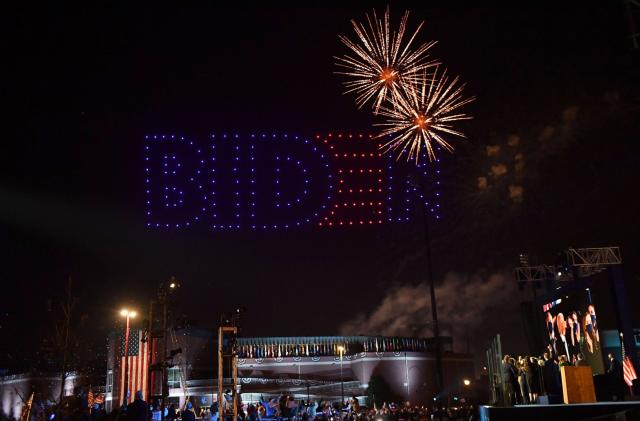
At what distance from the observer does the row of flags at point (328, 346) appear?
6975cm

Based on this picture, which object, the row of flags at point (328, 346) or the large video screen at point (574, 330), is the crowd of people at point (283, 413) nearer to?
the large video screen at point (574, 330)

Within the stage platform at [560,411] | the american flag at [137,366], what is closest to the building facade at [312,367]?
the american flag at [137,366]

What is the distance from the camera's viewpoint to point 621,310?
71.3ft

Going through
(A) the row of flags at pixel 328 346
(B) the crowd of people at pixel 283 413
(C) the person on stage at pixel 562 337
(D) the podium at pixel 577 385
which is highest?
(A) the row of flags at pixel 328 346

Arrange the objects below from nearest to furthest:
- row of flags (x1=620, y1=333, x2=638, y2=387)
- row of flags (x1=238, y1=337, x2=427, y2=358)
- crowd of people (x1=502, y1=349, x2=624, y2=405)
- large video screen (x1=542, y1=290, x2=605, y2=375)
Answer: row of flags (x1=620, y1=333, x2=638, y2=387) < crowd of people (x1=502, y1=349, x2=624, y2=405) < large video screen (x1=542, y1=290, x2=605, y2=375) < row of flags (x1=238, y1=337, x2=427, y2=358)

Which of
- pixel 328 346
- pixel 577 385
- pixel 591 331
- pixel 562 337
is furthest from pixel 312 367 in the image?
pixel 577 385

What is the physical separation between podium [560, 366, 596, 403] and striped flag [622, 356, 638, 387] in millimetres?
4800

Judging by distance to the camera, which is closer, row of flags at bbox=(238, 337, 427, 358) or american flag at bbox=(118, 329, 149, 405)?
american flag at bbox=(118, 329, 149, 405)

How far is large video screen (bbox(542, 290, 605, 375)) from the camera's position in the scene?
22.4 m

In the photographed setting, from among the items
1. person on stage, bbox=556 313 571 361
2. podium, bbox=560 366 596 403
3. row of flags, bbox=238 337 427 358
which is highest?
row of flags, bbox=238 337 427 358

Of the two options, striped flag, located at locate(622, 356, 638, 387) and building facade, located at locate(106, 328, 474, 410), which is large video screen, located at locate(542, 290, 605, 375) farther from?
building facade, located at locate(106, 328, 474, 410)

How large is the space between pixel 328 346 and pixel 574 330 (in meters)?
49.7

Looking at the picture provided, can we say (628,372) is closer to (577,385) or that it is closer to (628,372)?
(628,372)

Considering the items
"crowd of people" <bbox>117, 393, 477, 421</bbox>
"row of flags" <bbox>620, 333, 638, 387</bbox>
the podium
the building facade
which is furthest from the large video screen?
the building facade
